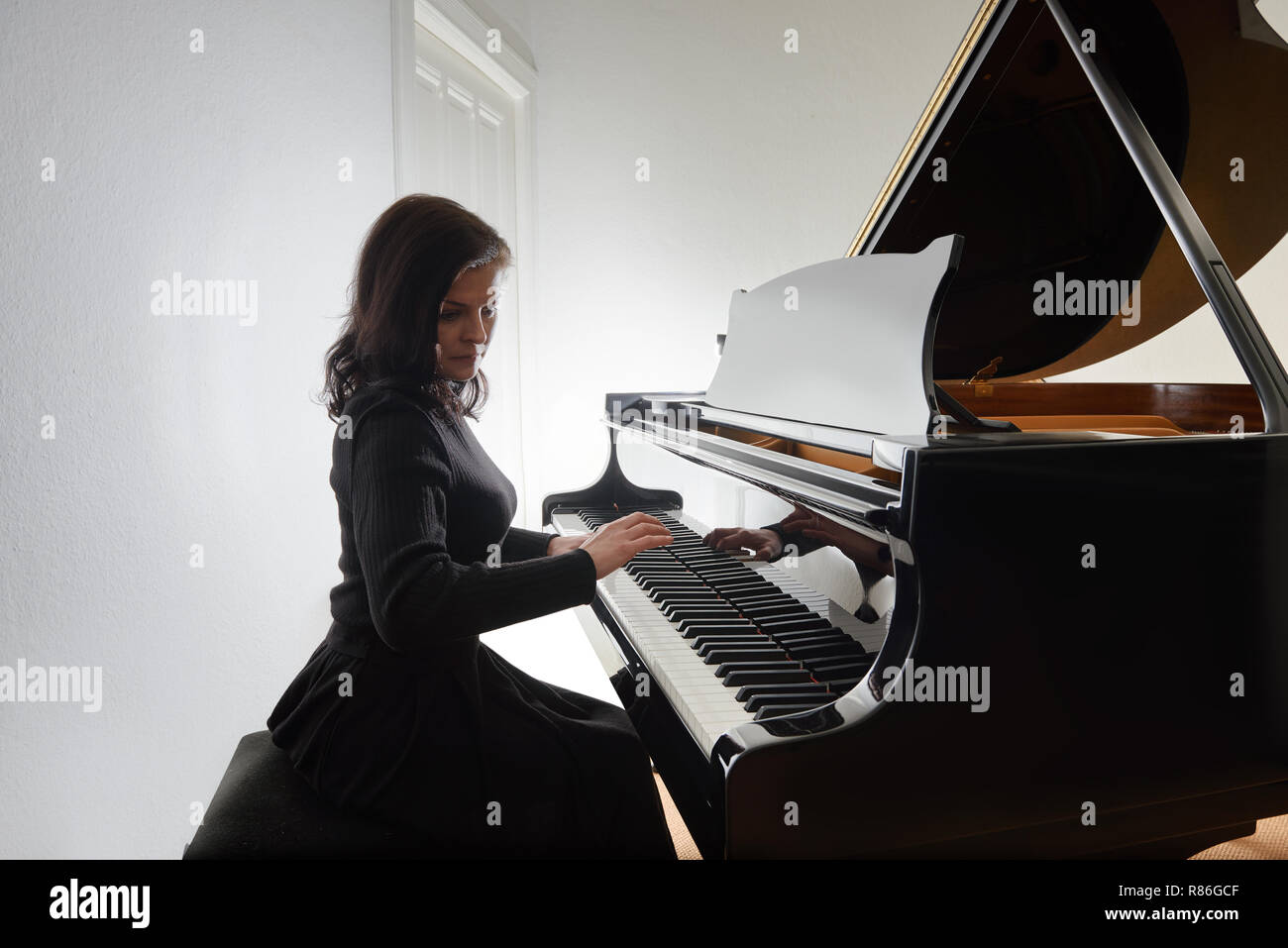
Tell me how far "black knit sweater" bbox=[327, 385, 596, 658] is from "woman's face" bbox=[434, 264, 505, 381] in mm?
104

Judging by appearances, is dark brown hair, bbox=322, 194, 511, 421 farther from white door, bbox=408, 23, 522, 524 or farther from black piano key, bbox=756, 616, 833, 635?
white door, bbox=408, 23, 522, 524

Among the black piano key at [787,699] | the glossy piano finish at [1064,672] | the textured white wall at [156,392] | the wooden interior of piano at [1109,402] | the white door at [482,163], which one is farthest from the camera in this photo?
the white door at [482,163]

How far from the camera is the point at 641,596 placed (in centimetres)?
156

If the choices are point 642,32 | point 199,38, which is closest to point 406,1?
point 199,38

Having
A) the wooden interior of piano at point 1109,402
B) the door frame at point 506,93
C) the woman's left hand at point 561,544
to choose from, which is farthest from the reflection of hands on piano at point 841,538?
the door frame at point 506,93

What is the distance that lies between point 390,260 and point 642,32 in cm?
349

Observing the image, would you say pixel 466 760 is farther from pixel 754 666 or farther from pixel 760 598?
pixel 760 598

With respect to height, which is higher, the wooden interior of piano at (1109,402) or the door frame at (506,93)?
the door frame at (506,93)

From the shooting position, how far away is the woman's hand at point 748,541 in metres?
1.49

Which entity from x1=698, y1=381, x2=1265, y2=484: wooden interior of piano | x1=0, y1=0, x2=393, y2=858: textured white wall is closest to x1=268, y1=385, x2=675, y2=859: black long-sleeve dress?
x1=0, y1=0, x2=393, y2=858: textured white wall

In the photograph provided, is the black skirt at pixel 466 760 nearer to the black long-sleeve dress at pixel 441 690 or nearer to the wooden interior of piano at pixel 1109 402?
the black long-sleeve dress at pixel 441 690

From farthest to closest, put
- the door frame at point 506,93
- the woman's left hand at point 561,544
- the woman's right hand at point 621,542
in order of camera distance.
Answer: the door frame at point 506,93, the woman's left hand at point 561,544, the woman's right hand at point 621,542

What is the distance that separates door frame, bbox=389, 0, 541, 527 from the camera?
266cm

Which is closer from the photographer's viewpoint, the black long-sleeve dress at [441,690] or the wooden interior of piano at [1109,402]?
the black long-sleeve dress at [441,690]
